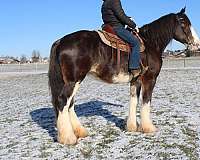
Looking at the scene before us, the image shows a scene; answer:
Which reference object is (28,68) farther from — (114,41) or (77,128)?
(114,41)

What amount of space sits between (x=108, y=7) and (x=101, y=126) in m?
2.70

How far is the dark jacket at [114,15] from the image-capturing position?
7922mm

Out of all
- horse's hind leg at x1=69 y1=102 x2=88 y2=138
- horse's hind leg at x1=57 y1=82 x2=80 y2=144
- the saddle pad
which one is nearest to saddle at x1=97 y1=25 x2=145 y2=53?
the saddle pad

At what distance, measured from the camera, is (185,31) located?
8602 mm

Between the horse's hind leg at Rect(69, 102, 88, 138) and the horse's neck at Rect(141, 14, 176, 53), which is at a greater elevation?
the horse's neck at Rect(141, 14, 176, 53)

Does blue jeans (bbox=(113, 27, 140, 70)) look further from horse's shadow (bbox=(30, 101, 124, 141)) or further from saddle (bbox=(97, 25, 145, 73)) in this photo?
horse's shadow (bbox=(30, 101, 124, 141))

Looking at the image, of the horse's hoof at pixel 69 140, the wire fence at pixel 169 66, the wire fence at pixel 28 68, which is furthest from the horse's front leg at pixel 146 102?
the wire fence at pixel 28 68

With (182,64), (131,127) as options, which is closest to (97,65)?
(131,127)

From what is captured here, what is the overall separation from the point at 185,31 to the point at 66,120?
3384 millimetres

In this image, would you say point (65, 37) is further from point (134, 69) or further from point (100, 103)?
point (100, 103)

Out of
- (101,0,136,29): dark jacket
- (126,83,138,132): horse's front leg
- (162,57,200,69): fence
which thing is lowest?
(126,83,138,132): horse's front leg

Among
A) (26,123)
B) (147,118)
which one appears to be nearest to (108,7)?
(147,118)

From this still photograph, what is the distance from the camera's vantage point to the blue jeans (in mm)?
7887

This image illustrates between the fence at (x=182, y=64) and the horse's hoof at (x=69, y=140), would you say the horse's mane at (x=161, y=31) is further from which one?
the fence at (x=182, y=64)
